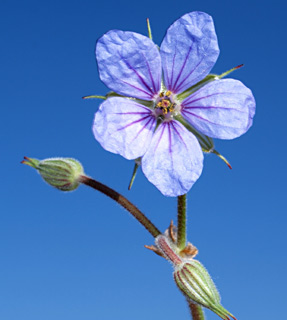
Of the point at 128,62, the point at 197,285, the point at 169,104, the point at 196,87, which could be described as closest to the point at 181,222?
the point at 197,285

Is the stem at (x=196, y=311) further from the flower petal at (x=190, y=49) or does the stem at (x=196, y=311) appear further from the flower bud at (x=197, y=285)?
the flower petal at (x=190, y=49)

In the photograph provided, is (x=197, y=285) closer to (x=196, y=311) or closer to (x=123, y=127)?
(x=196, y=311)

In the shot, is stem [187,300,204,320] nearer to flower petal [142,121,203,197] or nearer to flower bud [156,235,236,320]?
flower bud [156,235,236,320]

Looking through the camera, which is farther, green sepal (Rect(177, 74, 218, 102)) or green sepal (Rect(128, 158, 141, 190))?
green sepal (Rect(177, 74, 218, 102))

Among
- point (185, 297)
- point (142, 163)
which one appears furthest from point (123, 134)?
point (185, 297)

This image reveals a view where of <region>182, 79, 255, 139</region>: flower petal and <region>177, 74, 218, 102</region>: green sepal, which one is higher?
<region>177, 74, 218, 102</region>: green sepal

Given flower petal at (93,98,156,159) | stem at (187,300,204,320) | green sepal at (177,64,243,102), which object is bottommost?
stem at (187,300,204,320)

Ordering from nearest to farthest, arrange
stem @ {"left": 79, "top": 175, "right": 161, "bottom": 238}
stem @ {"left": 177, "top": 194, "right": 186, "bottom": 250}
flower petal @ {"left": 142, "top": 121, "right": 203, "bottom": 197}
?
1. flower petal @ {"left": 142, "top": 121, "right": 203, "bottom": 197}
2. stem @ {"left": 177, "top": 194, "right": 186, "bottom": 250}
3. stem @ {"left": 79, "top": 175, "right": 161, "bottom": 238}

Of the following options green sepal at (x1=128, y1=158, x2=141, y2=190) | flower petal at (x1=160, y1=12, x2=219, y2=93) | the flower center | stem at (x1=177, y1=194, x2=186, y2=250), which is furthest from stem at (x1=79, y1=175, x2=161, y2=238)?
flower petal at (x1=160, y1=12, x2=219, y2=93)
